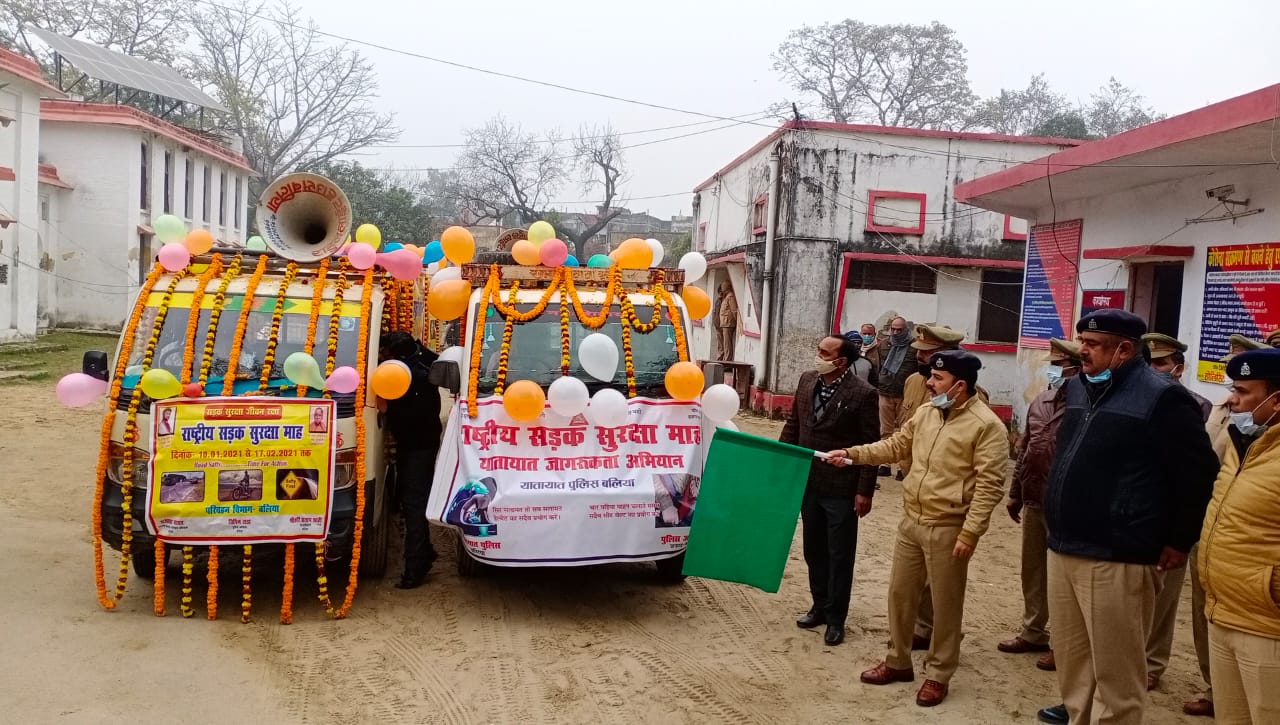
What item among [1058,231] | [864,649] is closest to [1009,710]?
[864,649]

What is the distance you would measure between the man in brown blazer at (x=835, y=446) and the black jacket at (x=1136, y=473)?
1728 mm

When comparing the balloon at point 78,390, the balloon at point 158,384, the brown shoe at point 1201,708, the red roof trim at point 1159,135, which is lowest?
the brown shoe at point 1201,708

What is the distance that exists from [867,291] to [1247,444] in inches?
522

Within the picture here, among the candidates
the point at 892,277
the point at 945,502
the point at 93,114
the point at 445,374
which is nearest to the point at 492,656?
the point at 445,374

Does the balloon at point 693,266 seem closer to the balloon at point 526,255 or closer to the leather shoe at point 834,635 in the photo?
the balloon at point 526,255

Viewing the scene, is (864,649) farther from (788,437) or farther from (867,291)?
(867,291)

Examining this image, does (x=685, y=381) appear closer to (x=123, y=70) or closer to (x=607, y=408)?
(x=607, y=408)

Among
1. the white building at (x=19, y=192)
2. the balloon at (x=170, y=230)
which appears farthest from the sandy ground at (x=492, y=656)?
the white building at (x=19, y=192)

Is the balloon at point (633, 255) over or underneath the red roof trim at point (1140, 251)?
underneath

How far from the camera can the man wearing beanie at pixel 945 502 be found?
4641mm

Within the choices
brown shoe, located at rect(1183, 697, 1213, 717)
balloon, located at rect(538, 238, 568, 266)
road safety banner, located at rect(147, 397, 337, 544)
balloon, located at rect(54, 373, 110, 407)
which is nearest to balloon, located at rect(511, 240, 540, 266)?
balloon, located at rect(538, 238, 568, 266)

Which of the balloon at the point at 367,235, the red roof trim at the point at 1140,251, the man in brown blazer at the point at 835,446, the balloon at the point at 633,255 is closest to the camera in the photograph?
the man in brown blazer at the point at 835,446

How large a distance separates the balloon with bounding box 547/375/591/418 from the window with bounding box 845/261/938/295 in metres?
11.4

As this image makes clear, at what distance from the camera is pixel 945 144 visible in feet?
53.4
